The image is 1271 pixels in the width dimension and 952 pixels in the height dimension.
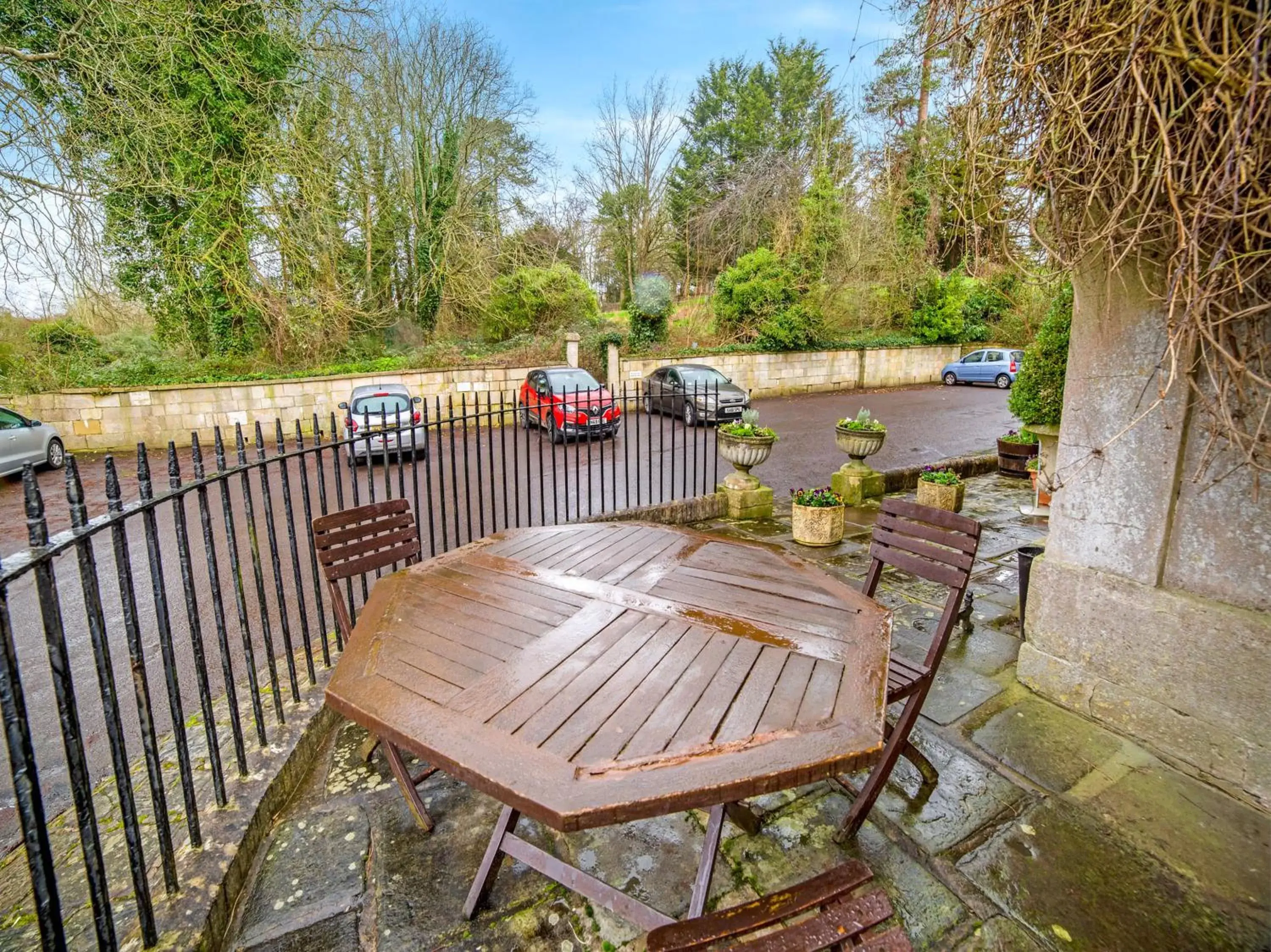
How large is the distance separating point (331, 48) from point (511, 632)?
11.0m

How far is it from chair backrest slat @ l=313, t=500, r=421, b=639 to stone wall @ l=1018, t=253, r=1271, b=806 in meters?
2.94

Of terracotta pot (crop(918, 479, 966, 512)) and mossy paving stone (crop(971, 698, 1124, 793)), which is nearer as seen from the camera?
mossy paving stone (crop(971, 698, 1124, 793))

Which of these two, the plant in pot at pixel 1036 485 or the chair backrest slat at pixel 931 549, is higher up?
the chair backrest slat at pixel 931 549

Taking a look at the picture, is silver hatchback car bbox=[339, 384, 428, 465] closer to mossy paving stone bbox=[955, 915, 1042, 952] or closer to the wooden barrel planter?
mossy paving stone bbox=[955, 915, 1042, 952]

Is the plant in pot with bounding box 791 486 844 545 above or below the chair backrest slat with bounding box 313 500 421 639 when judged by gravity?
below

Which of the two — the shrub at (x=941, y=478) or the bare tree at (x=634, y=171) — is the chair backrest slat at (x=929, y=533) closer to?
the shrub at (x=941, y=478)

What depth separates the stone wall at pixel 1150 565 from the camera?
86.0 inches

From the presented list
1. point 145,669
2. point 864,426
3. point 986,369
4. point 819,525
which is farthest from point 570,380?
point 986,369

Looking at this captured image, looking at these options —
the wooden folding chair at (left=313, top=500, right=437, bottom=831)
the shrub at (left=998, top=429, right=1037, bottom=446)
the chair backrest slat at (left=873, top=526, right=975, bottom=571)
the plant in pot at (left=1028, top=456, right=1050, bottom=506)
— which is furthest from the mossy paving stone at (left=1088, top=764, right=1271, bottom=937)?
the shrub at (left=998, top=429, right=1037, bottom=446)

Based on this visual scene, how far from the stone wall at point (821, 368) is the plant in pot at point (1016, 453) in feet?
31.7

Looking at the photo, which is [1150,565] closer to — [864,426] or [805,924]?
[805,924]

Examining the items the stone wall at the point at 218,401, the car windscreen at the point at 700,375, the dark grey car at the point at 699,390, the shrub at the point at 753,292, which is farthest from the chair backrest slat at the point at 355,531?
the shrub at the point at 753,292

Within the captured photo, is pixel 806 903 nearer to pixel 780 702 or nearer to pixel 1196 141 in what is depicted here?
pixel 780 702

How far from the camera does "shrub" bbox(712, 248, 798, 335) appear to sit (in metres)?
17.1
